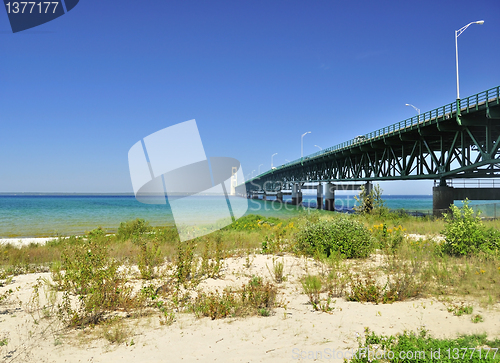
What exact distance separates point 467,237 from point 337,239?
417 cm

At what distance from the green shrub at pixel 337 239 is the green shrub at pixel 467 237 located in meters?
2.59

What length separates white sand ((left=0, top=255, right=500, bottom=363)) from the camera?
425cm

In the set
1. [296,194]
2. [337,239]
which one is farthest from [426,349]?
[296,194]

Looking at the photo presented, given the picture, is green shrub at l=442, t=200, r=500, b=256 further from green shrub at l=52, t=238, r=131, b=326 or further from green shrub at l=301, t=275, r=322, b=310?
green shrub at l=52, t=238, r=131, b=326

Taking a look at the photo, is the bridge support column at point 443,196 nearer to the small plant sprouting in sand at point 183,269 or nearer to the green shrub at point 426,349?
the small plant sprouting in sand at point 183,269

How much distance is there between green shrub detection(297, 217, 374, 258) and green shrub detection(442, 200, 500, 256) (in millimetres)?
2593

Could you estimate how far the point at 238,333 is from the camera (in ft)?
16.2

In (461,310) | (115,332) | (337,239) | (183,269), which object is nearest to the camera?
→ (115,332)

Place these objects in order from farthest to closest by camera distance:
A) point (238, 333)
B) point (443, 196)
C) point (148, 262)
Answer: point (443, 196)
point (148, 262)
point (238, 333)

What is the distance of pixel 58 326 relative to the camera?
5.32 m

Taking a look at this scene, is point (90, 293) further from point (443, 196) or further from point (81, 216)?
point (81, 216)

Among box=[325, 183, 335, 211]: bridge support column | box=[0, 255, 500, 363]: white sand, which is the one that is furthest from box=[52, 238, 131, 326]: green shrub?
box=[325, 183, 335, 211]: bridge support column

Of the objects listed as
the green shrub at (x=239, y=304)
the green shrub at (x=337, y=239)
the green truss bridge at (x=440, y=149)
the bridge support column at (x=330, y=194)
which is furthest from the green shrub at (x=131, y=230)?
the bridge support column at (x=330, y=194)

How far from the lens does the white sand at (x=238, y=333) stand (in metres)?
4.25
